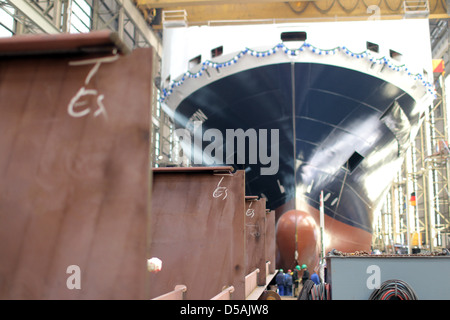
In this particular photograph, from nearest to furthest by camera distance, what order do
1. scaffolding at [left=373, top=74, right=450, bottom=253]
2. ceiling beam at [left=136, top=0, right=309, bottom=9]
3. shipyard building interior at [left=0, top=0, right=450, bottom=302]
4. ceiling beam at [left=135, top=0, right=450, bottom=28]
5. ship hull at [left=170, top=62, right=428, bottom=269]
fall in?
1. shipyard building interior at [left=0, top=0, right=450, bottom=302]
2. ship hull at [left=170, top=62, right=428, bottom=269]
3. ceiling beam at [left=136, top=0, right=309, bottom=9]
4. ceiling beam at [left=135, top=0, right=450, bottom=28]
5. scaffolding at [left=373, top=74, right=450, bottom=253]

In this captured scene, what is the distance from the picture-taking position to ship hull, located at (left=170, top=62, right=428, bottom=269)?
13414 mm

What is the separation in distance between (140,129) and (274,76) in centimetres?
1179

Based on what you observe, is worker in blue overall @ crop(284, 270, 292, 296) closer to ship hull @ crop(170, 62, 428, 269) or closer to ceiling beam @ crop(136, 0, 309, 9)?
ship hull @ crop(170, 62, 428, 269)

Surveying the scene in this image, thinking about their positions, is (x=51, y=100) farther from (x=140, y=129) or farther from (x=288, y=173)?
(x=288, y=173)

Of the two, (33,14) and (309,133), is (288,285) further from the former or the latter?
(33,14)

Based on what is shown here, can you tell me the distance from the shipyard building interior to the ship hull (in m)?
0.05

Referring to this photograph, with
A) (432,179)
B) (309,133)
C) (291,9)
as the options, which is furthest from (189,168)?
(432,179)

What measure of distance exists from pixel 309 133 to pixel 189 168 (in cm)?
928

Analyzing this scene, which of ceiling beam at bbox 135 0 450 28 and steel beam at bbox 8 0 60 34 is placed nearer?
steel beam at bbox 8 0 60 34

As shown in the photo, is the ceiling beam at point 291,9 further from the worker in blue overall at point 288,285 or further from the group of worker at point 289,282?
the worker in blue overall at point 288,285

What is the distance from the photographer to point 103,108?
6.48 ft

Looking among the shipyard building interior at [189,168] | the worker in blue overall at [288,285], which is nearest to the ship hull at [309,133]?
the shipyard building interior at [189,168]

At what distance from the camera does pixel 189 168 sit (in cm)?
541

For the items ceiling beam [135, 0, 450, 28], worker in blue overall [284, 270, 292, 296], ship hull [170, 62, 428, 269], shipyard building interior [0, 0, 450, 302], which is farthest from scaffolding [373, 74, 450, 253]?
worker in blue overall [284, 270, 292, 296]
